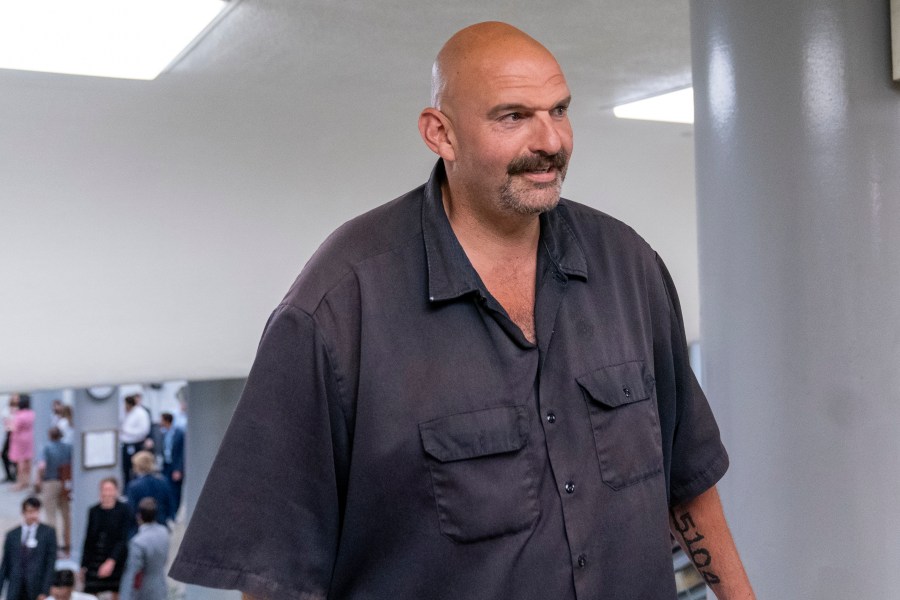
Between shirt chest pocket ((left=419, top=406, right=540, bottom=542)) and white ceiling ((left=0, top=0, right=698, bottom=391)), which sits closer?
shirt chest pocket ((left=419, top=406, right=540, bottom=542))

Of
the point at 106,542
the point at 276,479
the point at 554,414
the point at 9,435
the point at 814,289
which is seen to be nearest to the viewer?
the point at 276,479

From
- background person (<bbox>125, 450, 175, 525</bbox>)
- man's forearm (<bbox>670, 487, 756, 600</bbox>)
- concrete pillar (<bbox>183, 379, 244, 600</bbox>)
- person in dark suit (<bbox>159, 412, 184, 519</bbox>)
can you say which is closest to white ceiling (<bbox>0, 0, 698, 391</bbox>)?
concrete pillar (<bbox>183, 379, 244, 600</bbox>)

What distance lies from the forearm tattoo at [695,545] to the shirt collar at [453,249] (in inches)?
20.2

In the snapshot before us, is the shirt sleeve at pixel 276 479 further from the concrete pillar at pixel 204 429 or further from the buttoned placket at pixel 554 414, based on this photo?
the concrete pillar at pixel 204 429

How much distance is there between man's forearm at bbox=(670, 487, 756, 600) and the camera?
5.78ft

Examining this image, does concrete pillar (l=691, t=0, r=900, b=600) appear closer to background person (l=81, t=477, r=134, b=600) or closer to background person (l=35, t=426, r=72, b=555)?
background person (l=81, t=477, r=134, b=600)

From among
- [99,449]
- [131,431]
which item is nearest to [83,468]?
[99,449]

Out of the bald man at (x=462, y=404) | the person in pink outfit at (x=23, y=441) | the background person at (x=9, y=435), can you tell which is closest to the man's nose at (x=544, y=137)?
the bald man at (x=462, y=404)

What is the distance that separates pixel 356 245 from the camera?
1.55 meters

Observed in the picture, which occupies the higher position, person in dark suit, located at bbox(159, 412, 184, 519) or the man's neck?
the man's neck

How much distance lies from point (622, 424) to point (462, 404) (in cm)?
29

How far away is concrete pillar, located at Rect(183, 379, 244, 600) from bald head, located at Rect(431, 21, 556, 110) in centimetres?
402

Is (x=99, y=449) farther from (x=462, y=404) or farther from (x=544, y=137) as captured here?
(x=544, y=137)

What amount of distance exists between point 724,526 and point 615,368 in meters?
0.42
